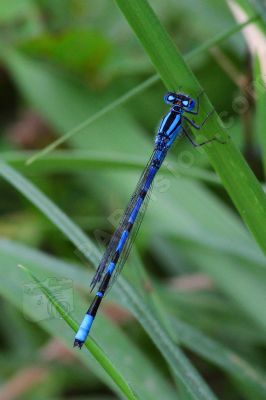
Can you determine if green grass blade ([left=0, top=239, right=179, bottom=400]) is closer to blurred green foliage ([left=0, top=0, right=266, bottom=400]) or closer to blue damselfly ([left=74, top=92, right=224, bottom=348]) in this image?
blurred green foliage ([left=0, top=0, right=266, bottom=400])

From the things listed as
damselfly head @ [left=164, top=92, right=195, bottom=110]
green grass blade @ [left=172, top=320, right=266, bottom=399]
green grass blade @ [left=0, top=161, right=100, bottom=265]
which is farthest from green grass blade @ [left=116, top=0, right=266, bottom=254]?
green grass blade @ [left=172, top=320, right=266, bottom=399]

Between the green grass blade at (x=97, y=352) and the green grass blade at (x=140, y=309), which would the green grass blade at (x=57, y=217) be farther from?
the green grass blade at (x=97, y=352)

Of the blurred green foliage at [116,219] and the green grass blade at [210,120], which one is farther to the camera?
the blurred green foliage at [116,219]

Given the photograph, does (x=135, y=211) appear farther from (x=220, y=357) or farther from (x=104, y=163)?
(x=220, y=357)

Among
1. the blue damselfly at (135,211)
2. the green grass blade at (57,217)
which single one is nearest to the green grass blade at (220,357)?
the blue damselfly at (135,211)

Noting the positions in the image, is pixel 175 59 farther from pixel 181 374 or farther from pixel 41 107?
pixel 41 107

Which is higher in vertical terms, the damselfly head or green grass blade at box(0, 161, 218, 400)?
the damselfly head

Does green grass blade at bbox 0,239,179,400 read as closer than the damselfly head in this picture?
No
